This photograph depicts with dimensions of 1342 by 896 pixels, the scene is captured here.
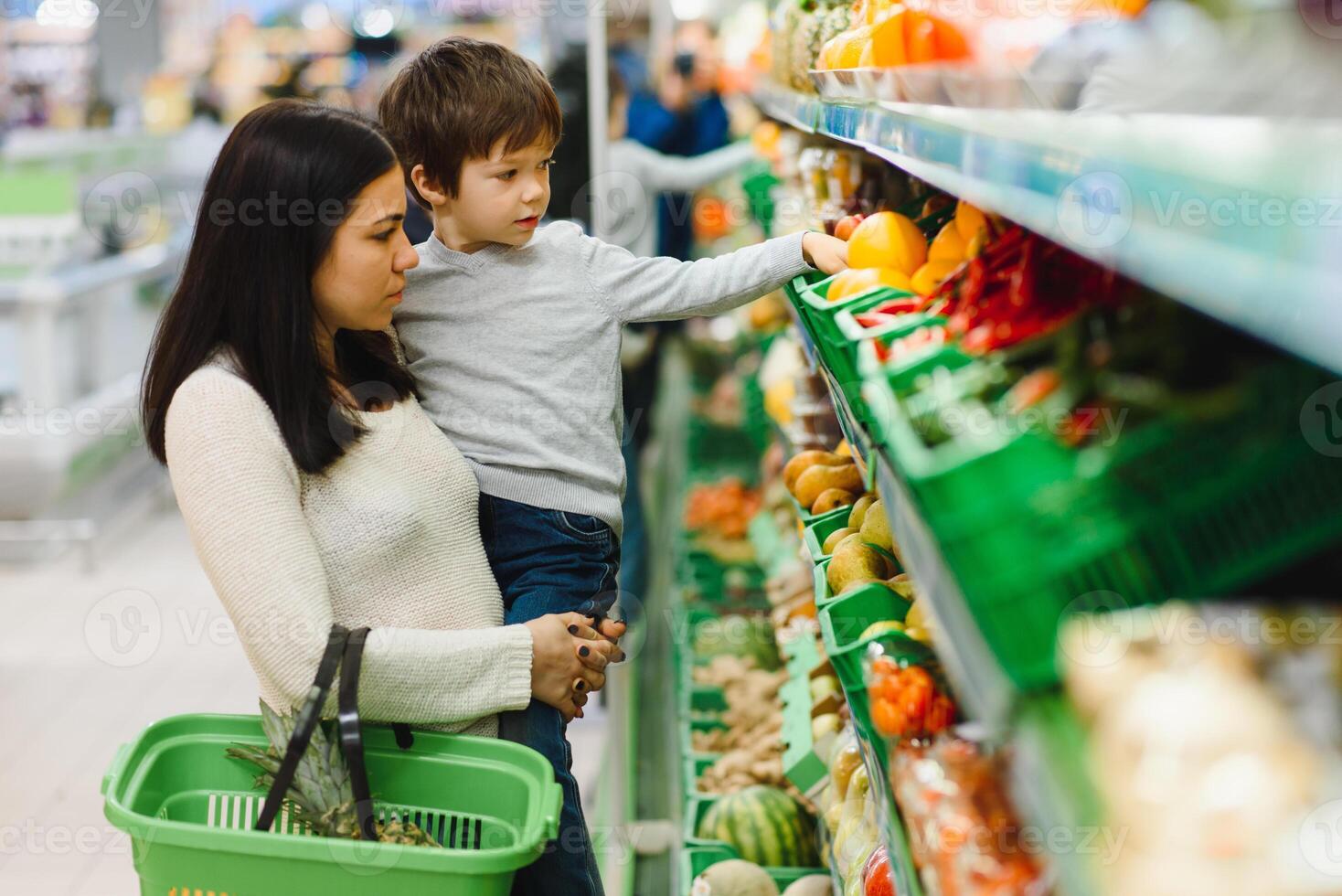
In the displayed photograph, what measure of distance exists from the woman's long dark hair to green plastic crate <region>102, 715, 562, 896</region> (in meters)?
0.39

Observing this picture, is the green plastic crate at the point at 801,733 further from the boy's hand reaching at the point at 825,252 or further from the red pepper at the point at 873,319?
the red pepper at the point at 873,319

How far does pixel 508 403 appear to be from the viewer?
6.77 ft

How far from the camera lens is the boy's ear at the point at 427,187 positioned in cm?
201

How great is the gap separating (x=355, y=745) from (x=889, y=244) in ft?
2.99

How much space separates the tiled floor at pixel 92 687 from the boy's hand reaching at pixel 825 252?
1.61 m

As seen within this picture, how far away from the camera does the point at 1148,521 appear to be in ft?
2.77

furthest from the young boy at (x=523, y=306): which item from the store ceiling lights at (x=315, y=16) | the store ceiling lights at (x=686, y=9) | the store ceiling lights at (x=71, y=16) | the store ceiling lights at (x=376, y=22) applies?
the store ceiling lights at (x=315, y=16)

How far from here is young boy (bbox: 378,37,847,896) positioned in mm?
1954

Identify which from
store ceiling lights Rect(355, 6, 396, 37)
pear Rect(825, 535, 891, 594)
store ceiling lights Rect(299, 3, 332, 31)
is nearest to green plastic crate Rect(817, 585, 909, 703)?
pear Rect(825, 535, 891, 594)

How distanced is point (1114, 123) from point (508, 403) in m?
1.38

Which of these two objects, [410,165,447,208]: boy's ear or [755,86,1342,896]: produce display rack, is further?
[410,165,447,208]: boy's ear

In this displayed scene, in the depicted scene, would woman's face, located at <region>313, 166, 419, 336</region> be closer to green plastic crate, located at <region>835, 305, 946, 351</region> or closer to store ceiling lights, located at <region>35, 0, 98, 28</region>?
green plastic crate, located at <region>835, 305, 946, 351</region>

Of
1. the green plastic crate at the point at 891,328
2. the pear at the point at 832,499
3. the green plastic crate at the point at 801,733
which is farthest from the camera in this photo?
the green plastic crate at the point at 801,733

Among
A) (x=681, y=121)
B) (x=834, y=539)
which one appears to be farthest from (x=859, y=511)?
(x=681, y=121)
